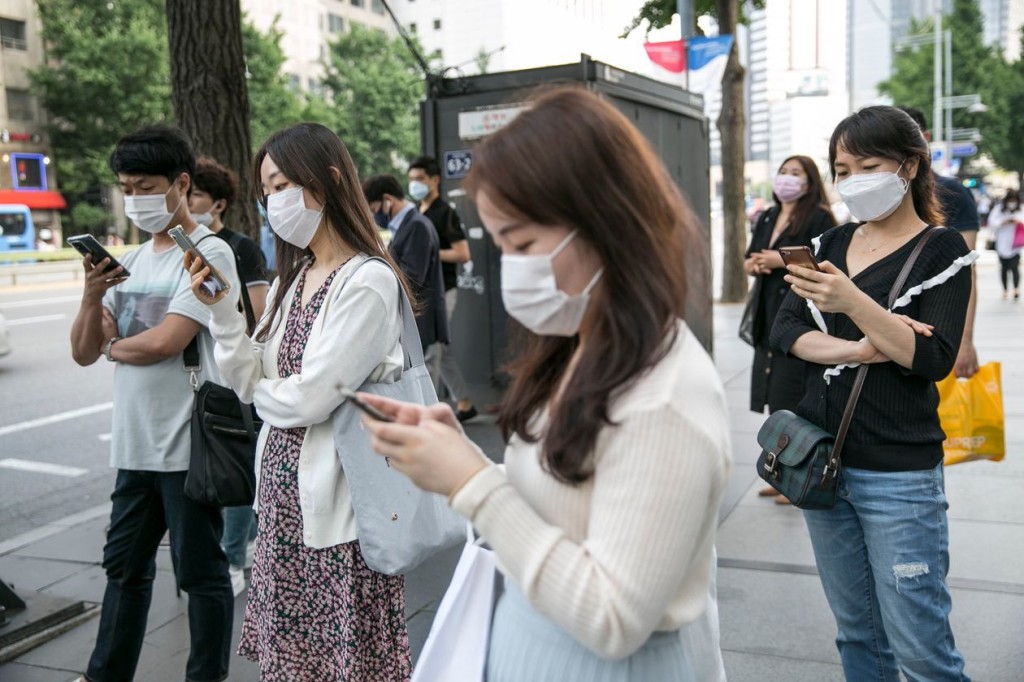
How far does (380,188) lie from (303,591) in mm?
4870

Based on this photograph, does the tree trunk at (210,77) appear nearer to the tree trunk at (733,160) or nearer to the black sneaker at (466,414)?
the black sneaker at (466,414)

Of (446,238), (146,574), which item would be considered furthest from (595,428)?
(446,238)

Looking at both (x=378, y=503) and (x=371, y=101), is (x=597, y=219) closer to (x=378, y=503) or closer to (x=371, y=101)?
(x=378, y=503)

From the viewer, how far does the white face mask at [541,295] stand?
1.42 meters

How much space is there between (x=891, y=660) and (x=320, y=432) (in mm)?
1729

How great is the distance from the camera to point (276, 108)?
44875mm

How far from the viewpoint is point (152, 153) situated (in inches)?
126

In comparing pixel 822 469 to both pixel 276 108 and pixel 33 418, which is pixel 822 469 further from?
pixel 276 108

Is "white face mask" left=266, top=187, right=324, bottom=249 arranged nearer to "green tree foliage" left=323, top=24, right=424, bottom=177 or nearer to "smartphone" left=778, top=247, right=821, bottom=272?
"smartphone" left=778, top=247, right=821, bottom=272

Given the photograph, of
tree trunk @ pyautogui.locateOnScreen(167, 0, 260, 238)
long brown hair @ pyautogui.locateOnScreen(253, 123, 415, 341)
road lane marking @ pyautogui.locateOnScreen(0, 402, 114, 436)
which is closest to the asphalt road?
road lane marking @ pyautogui.locateOnScreen(0, 402, 114, 436)

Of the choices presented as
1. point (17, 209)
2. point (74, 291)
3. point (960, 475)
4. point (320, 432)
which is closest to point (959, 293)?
point (320, 432)

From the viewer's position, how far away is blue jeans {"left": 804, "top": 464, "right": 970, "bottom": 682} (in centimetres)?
241

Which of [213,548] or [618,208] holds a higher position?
[618,208]

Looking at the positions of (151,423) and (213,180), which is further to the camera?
(213,180)
